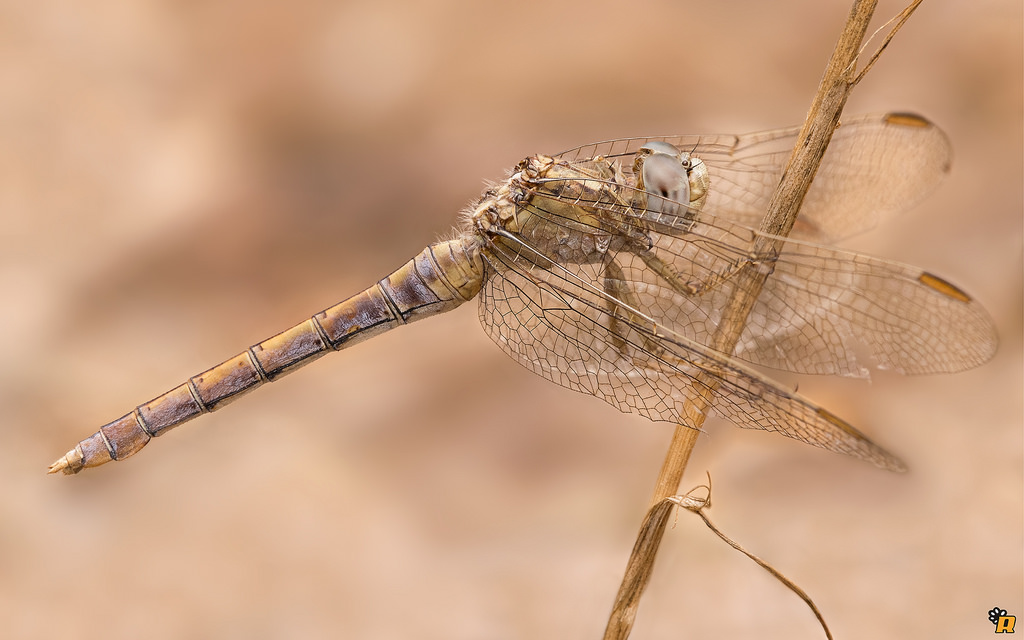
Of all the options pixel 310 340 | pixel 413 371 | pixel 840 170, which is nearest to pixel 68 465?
pixel 310 340

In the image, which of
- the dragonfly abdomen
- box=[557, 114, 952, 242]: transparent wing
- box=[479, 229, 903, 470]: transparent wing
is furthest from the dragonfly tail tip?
box=[557, 114, 952, 242]: transparent wing

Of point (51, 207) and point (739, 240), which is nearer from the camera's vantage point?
point (739, 240)

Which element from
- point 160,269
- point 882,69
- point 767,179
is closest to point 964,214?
point 882,69

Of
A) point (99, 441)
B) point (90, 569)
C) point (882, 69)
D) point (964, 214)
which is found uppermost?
point (882, 69)

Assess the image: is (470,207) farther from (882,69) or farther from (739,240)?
(882,69)

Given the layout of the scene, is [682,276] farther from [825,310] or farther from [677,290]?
[825,310]

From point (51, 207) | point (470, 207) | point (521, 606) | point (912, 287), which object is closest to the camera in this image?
point (912, 287)

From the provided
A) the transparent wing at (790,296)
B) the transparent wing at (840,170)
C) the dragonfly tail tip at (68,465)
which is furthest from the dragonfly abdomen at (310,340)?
the transparent wing at (840,170)
